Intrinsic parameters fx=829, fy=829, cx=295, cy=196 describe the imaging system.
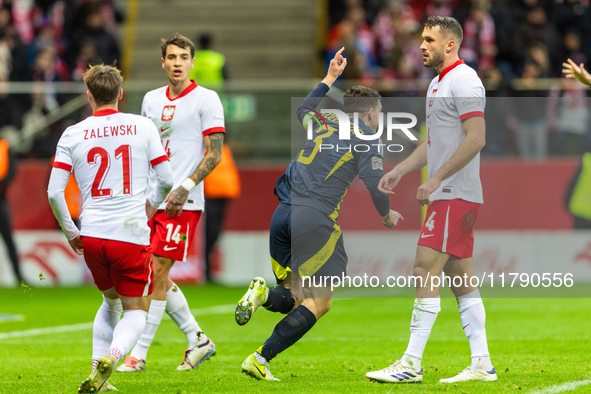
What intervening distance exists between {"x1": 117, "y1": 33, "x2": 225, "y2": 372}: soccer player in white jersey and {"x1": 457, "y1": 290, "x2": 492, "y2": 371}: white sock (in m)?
2.09

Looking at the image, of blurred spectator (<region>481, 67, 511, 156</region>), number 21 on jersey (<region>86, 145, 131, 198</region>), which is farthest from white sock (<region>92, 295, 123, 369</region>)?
blurred spectator (<region>481, 67, 511, 156</region>)

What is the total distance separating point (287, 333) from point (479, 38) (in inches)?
417

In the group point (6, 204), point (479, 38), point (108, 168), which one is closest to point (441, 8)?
point (479, 38)

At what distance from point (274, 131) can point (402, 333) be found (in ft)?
19.6

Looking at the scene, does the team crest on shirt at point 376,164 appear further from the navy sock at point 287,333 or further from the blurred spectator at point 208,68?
the blurred spectator at point 208,68

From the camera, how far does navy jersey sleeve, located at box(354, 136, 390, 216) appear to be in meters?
5.66

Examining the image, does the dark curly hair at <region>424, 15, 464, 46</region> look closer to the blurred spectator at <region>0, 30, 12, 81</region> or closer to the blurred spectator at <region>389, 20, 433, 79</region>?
the blurred spectator at <region>389, 20, 433, 79</region>

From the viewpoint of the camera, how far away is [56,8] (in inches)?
719

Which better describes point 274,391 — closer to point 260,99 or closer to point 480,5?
point 260,99

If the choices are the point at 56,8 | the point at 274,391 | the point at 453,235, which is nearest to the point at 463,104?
the point at 453,235

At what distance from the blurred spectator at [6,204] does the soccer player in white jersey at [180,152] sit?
7.03 m

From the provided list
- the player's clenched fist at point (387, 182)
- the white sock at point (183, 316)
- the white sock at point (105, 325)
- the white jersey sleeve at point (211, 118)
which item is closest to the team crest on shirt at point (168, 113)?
the white jersey sleeve at point (211, 118)

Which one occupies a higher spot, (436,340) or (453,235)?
(453,235)

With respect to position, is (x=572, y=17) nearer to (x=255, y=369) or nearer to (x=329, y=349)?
(x=329, y=349)
